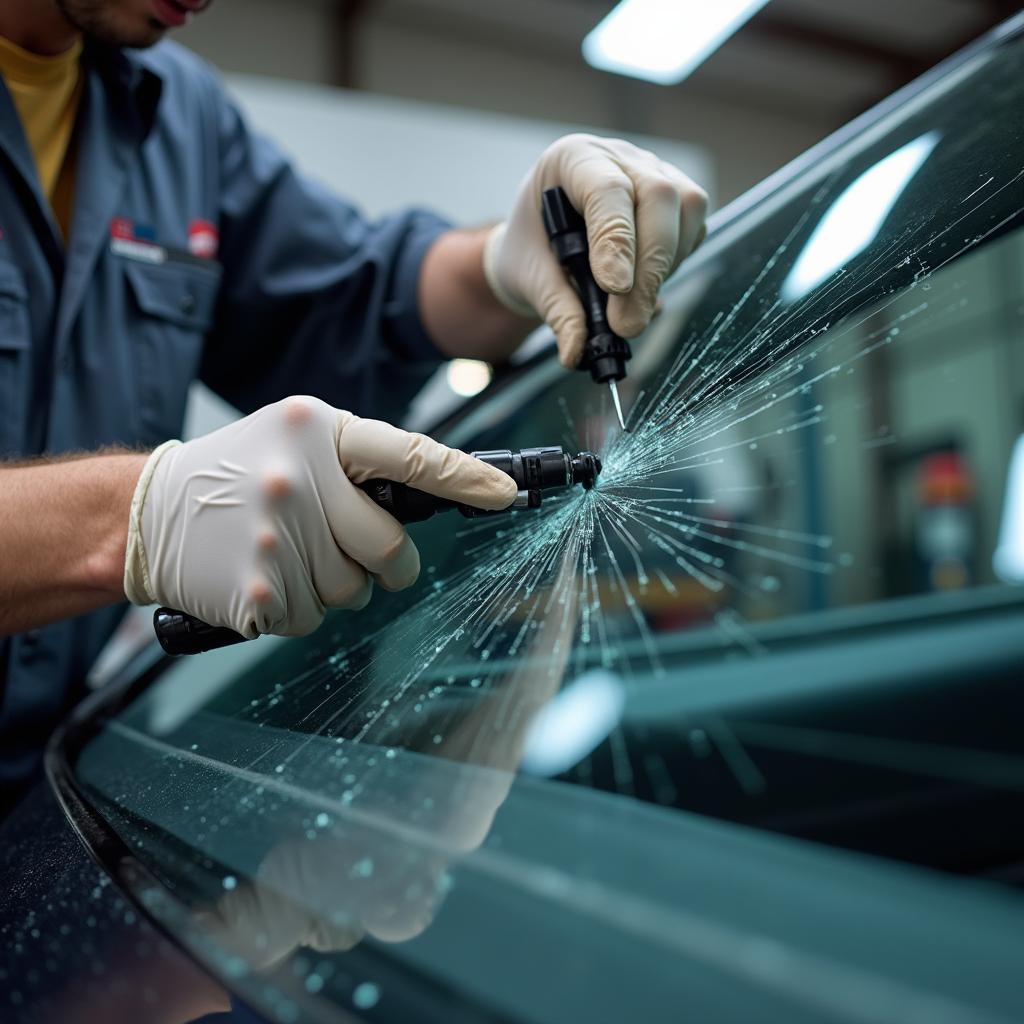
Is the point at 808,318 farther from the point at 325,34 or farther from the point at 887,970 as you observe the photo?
the point at 325,34

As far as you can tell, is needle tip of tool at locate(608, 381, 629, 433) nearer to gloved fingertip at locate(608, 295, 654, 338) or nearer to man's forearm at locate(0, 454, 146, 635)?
gloved fingertip at locate(608, 295, 654, 338)

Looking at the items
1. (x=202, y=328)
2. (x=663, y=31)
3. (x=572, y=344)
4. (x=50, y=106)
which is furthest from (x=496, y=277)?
(x=663, y=31)

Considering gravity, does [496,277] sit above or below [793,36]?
below

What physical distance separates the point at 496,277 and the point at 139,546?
667 mm

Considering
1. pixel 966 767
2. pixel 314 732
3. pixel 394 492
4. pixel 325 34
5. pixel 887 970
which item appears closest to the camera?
pixel 887 970

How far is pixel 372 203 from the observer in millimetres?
3676

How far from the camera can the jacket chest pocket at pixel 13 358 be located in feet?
3.94

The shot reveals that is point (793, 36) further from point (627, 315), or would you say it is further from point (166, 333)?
point (627, 315)

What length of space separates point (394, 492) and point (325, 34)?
541 cm

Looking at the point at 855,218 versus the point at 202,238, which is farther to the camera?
the point at 202,238

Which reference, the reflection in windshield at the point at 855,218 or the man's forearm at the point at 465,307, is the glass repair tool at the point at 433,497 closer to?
the reflection in windshield at the point at 855,218

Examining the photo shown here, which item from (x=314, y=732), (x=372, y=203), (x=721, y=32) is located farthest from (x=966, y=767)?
(x=721, y=32)

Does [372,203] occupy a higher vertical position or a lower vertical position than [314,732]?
higher

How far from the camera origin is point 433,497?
74 cm
